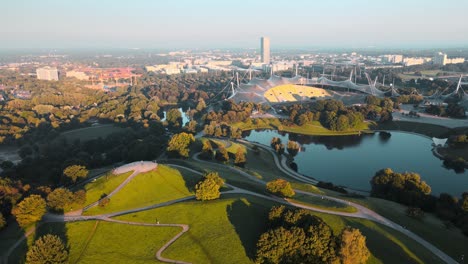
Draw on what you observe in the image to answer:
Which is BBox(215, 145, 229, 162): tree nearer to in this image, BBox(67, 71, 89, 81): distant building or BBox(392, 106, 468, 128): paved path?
BBox(392, 106, 468, 128): paved path

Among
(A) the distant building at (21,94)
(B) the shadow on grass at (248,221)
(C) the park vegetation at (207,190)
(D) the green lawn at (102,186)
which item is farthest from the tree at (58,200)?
(A) the distant building at (21,94)

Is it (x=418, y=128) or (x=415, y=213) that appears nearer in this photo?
(x=415, y=213)

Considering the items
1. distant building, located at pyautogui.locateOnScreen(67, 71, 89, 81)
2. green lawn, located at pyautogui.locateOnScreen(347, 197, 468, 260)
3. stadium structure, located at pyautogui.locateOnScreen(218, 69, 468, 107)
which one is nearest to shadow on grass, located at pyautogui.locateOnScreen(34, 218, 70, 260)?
green lawn, located at pyautogui.locateOnScreen(347, 197, 468, 260)

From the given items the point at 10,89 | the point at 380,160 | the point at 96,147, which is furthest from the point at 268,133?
the point at 10,89

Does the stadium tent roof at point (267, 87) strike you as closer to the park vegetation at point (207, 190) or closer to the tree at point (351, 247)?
the park vegetation at point (207, 190)

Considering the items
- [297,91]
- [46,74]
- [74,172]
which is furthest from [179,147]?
[46,74]

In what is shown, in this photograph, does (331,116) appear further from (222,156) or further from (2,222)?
(2,222)

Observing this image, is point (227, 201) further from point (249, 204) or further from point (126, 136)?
point (126, 136)

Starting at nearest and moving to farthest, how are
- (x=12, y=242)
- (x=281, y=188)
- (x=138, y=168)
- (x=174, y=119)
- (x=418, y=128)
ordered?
(x=12, y=242), (x=281, y=188), (x=138, y=168), (x=418, y=128), (x=174, y=119)
